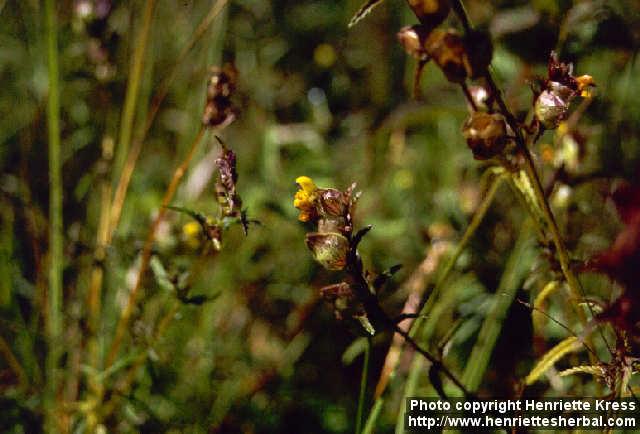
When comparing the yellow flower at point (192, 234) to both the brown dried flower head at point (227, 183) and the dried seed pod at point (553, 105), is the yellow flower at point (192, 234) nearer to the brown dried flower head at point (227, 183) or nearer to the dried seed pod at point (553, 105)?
the brown dried flower head at point (227, 183)

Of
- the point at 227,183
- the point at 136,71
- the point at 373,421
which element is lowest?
the point at 373,421

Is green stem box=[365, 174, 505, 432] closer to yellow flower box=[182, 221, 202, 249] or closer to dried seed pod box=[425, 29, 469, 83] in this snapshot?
dried seed pod box=[425, 29, 469, 83]

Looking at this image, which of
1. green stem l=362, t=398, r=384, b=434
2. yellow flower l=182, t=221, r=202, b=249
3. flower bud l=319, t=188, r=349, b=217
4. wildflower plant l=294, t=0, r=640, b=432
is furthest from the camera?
yellow flower l=182, t=221, r=202, b=249

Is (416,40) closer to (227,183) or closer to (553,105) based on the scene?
(553,105)

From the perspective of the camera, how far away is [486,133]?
63 cm

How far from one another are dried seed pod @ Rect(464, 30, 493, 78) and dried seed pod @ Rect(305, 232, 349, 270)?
0.22 m

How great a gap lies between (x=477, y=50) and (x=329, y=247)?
25 cm

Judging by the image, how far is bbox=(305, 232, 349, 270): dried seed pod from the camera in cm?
67

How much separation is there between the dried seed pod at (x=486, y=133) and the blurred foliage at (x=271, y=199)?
1.04 ft

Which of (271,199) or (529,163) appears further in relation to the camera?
(271,199)

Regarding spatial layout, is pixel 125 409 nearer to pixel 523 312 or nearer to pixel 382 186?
pixel 523 312

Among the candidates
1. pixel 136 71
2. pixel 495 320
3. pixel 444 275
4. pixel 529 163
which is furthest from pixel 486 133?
pixel 136 71

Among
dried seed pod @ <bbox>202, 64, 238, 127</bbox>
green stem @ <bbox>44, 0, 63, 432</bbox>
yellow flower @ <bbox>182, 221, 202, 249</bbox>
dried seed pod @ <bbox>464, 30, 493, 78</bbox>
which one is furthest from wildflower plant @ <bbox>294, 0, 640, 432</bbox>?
green stem @ <bbox>44, 0, 63, 432</bbox>

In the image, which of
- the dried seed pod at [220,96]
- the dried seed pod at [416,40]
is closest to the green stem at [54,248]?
the dried seed pod at [220,96]
